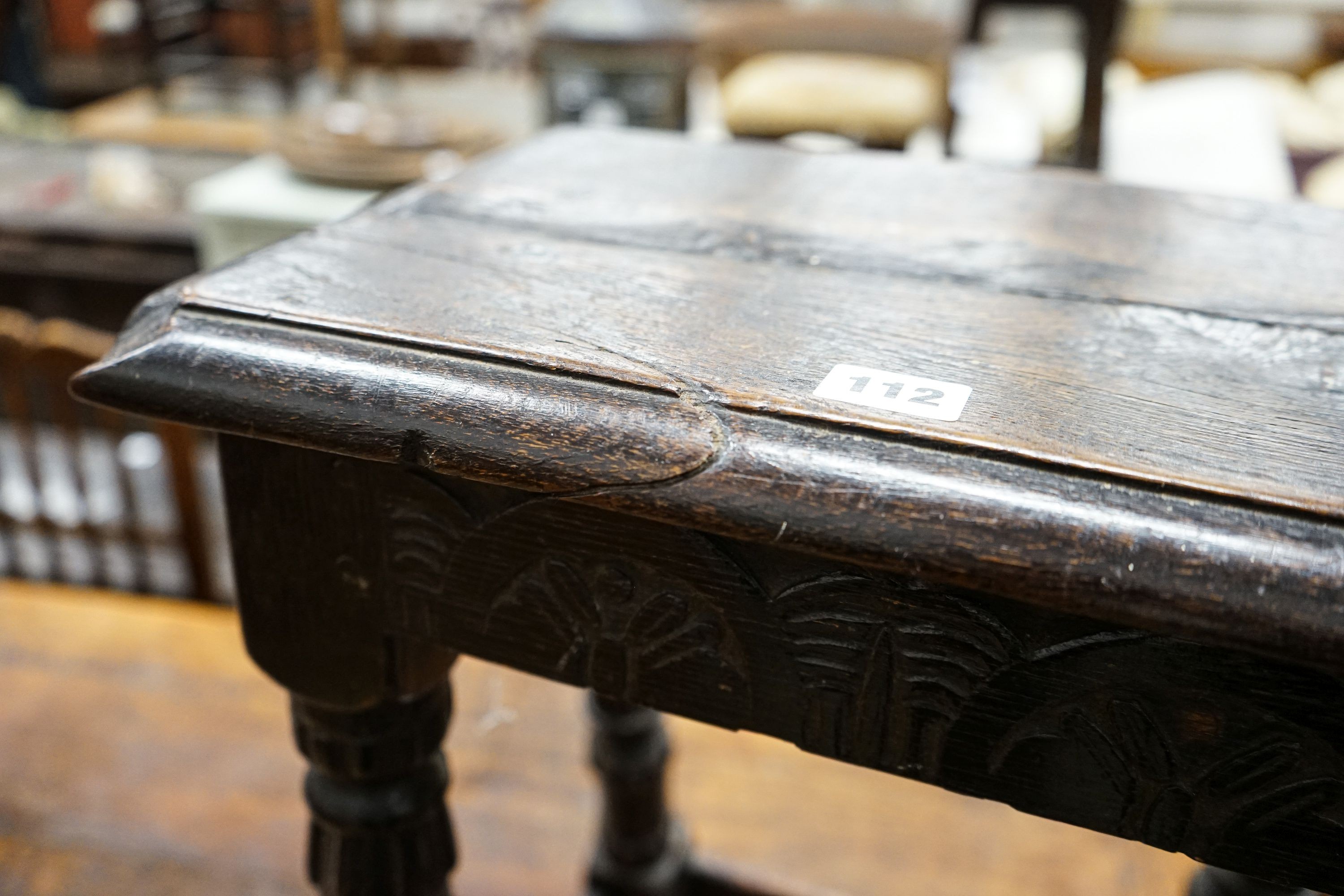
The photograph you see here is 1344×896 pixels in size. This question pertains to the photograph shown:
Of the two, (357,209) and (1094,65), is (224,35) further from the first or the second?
(357,209)

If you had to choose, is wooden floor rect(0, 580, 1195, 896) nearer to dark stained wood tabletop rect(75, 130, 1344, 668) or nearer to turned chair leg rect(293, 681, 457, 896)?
turned chair leg rect(293, 681, 457, 896)

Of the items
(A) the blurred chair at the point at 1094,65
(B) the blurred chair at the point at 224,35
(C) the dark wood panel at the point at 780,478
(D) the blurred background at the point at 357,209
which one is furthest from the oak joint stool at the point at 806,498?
(B) the blurred chair at the point at 224,35

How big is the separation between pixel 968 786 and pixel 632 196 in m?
0.39

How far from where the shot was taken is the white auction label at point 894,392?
1.39 feet

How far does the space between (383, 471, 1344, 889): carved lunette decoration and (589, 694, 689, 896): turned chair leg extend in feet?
1.46

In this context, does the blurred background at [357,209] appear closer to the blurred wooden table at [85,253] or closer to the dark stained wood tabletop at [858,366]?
the blurred wooden table at [85,253]

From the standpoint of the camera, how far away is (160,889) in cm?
106

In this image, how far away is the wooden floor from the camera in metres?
1.08

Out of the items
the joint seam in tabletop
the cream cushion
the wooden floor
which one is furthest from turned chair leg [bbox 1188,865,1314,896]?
the cream cushion

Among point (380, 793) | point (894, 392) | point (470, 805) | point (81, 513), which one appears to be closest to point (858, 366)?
point (894, 392)

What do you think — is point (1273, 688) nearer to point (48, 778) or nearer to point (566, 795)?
point (566, 795)

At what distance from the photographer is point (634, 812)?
98 centimetres

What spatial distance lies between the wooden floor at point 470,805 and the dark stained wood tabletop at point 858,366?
499 mm

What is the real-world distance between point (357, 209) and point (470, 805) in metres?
0.73
